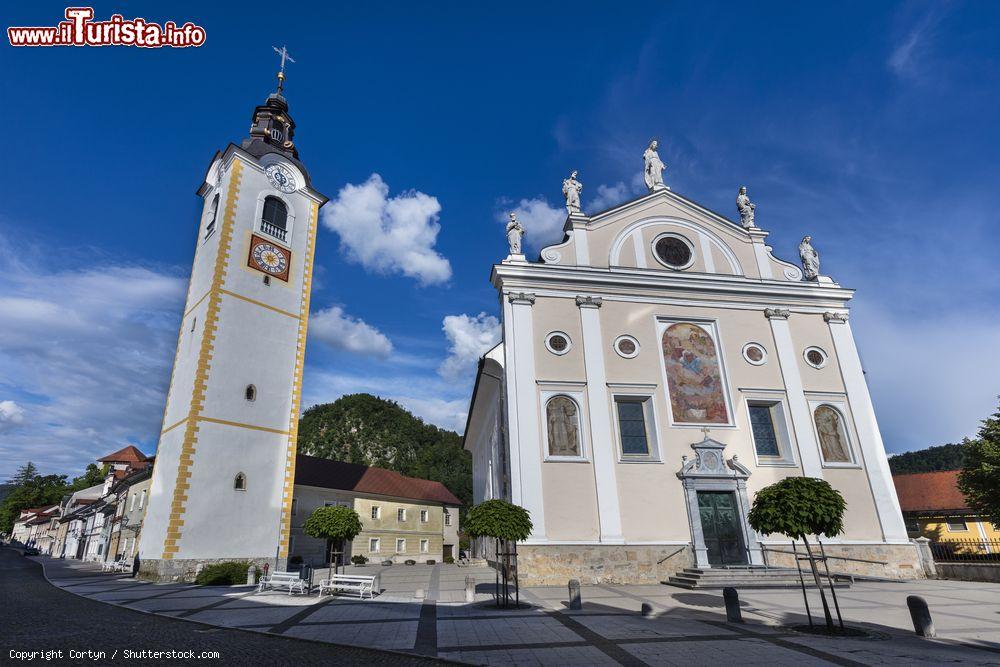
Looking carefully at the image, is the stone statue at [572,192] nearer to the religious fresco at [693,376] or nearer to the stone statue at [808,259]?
the religious fresco at [693,376]

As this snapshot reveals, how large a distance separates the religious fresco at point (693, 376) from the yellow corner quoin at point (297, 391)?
52.1 ft

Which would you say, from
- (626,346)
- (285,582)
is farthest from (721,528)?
(285,582)

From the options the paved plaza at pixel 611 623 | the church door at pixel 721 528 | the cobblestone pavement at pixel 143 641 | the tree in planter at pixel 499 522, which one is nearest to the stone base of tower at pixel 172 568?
the paved plaza at pixel 611 623

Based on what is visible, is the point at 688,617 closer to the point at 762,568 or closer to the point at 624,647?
the point at 624,647

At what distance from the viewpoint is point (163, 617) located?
37.9 feet

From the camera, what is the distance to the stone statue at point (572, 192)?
23.5 metres

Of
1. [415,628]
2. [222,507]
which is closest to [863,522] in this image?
[415,628]

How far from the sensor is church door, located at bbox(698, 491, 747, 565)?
18781 millimetres

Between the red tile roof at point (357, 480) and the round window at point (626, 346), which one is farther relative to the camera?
the red tile roof at point (357, 480)

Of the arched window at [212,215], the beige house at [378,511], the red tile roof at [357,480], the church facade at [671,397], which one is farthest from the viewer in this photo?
the red tile roof at [357,480]

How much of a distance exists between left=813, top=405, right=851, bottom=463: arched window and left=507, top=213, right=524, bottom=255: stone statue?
14217 millimetres

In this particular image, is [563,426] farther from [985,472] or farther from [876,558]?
[985,472]

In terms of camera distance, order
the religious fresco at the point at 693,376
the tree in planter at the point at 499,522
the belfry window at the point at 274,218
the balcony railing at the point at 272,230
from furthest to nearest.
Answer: the belfry window at the point at 274,218 → the balcony railing at the point at 272,230 → the religious fresco at the point at 693,376 → the tree in planter at the point at 499,522

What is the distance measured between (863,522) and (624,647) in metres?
16.6
